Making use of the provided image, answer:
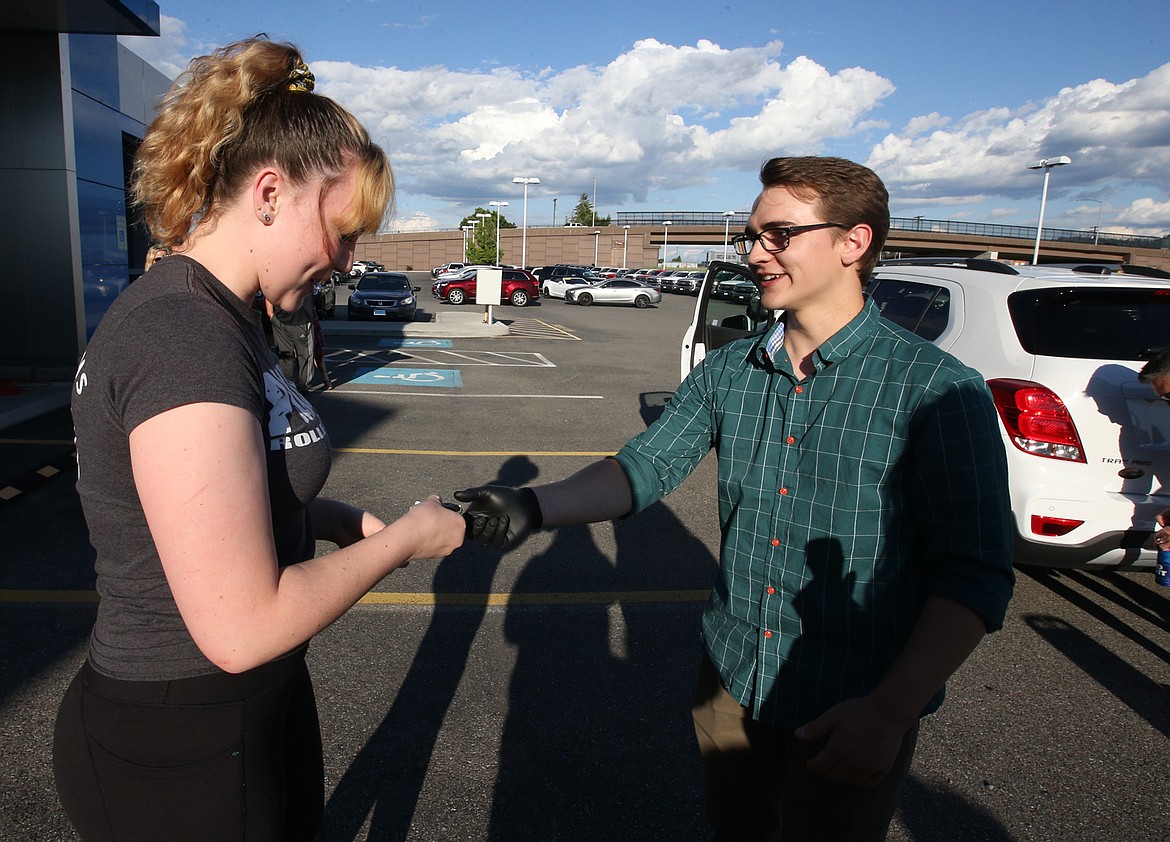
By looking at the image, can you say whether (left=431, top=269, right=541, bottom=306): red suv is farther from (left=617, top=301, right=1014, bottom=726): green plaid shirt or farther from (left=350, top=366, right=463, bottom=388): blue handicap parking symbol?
(left=617, top=301, right=1014, bottom=726): green plaid shirt

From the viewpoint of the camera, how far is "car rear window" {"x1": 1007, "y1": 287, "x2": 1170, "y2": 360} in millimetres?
4289

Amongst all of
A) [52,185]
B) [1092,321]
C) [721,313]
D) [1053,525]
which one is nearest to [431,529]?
[1053,525]

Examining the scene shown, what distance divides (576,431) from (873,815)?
7.15 meters

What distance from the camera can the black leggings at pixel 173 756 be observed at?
1.32 metres

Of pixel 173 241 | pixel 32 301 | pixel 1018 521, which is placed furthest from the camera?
pixel 32 301

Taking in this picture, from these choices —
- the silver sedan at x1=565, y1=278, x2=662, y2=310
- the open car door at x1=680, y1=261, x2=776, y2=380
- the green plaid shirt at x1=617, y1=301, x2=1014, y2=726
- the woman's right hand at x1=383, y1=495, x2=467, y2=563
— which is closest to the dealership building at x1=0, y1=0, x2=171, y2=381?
the open car door at x1=680, y1=261, x2=776, y2=380

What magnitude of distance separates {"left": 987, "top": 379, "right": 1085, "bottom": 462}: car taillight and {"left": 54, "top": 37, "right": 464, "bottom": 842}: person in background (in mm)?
3688

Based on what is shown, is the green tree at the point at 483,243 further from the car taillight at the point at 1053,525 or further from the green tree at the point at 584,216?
the car taillight at the point at 1053,525

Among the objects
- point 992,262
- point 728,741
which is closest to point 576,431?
point 992,262

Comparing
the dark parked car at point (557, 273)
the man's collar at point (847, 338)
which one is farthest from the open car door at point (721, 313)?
the dark parked car at point (557, 273)

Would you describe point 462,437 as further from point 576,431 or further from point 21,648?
point 21,648

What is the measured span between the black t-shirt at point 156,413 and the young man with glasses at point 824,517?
1.92 feet

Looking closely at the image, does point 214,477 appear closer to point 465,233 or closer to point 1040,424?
point 1040,424

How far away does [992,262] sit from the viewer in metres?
5.30
